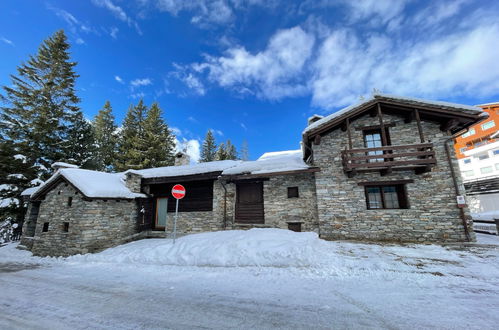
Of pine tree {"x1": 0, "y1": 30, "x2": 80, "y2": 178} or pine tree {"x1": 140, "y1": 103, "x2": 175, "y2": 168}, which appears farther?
pine tree {"x1": 140, "y1": 103, "x2": 175, "y2": 168}

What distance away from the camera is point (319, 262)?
5738 millimetres

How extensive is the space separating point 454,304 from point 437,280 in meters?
1.29

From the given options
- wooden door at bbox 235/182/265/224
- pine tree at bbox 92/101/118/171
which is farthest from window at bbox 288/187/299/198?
pine tree at bbox 92/101/118/171

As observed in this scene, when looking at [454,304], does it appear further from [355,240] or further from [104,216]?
[104,216]

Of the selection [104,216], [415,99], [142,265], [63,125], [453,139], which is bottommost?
[142,265]

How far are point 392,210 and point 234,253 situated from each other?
806 cm

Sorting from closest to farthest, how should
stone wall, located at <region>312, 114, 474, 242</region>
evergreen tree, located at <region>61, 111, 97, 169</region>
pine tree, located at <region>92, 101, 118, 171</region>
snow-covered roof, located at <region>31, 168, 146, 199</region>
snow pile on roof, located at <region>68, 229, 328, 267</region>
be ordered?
snow pile on roof, located at <region>68, 229, 328, 267</region> < stone wall, located at <region>312, 114, 474, 242</region> < snow-covered roof, located at <region>31, 168, 146, 199</region> < evergreen tree, located at <region>61, 111, 97, 169</region> < pine tree, located at <region>92, 101, 118, 171</region>

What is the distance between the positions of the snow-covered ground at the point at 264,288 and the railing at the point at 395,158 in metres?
3.67

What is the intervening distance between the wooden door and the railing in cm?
519

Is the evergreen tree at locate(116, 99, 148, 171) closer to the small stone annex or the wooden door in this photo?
the small stone annex

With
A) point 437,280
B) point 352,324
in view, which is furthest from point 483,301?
point 352,324

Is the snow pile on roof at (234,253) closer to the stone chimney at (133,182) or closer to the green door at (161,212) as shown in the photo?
the green door at (161,212)

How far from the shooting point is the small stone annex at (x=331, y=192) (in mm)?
8797

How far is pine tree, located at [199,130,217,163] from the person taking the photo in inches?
1446
